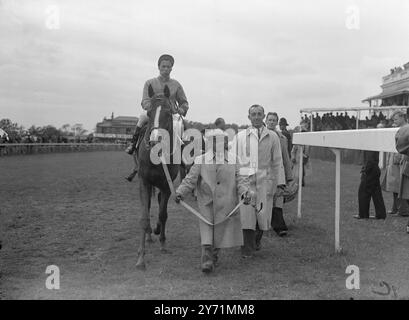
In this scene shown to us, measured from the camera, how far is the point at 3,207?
1068 cm

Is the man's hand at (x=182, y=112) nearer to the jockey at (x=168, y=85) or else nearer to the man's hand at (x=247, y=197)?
the jockey at (x=168, y=85)

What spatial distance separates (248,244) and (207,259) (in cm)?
100

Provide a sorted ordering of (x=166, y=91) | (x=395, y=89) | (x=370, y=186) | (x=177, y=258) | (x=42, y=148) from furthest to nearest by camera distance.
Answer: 1. (x=42, y=148)
2. (x=395, y=89)
3. (x=370, y=186)
4. (x=166, y=91)
5. (x=177, y=258)

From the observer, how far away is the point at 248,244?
22.1 ft

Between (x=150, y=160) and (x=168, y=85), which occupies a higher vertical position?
(x=168, y=85)

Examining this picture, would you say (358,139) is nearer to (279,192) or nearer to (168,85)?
(279,192)

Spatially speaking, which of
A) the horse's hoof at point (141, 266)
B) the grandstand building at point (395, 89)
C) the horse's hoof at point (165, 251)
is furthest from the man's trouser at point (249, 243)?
the grandstand building at point (395, 89)

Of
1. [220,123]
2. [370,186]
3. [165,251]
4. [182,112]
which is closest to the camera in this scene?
[165,251]

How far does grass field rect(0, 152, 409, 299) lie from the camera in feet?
16.8

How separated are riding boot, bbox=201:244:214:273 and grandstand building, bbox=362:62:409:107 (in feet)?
83.3

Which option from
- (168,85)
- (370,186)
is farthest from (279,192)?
(370,186)

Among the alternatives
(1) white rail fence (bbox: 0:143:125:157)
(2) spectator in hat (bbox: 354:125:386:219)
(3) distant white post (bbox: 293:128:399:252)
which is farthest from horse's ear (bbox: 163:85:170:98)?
(1) white rail fence (bbox: 0:143:125:157)

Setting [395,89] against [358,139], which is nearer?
[358,139]

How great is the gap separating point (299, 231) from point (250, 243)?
2.11 meters
